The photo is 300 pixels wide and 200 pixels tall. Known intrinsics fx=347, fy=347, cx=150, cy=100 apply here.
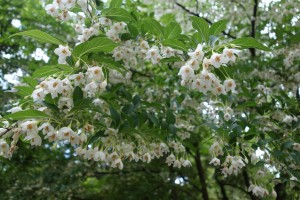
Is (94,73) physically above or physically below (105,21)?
below

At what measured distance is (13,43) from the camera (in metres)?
6.01

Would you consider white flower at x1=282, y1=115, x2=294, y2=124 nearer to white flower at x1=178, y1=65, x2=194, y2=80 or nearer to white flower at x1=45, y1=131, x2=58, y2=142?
white flower at x1=178, y1=65, x2=194, y2=80

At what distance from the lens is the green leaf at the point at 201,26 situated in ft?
6.94

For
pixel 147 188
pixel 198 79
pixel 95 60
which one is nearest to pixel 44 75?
pixel 95 60

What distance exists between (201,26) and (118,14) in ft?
2.39

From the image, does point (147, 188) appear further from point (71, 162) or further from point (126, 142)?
point (126, 142)

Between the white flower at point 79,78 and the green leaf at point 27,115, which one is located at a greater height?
the white flower at point 79,78

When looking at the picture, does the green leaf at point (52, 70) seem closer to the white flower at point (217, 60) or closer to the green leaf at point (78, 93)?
the green leaf at point (78, 93)

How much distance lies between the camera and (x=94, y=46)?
6.52 feet

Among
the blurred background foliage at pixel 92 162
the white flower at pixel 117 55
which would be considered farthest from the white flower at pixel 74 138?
the blurred background foliage at pixel 92 162

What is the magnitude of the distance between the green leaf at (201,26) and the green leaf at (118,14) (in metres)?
0.62

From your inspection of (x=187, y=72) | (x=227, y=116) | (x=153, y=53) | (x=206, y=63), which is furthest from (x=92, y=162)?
(x=206, y=63)

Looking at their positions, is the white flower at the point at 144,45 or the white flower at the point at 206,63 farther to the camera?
the white flower at the point at 144,45

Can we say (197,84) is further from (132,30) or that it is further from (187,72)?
(132,30)
